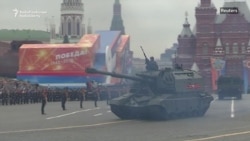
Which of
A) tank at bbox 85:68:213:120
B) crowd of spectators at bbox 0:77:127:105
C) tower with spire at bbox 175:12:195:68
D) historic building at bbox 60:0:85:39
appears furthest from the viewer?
historic building at bbox 60:0:85:39

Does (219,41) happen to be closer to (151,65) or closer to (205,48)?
(205,48)

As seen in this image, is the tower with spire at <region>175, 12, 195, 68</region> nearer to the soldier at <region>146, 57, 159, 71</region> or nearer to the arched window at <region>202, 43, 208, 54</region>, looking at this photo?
the arched window at <region>202, 43, 208, 54</region>

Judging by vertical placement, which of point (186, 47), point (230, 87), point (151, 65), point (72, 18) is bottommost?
point (230, 87)

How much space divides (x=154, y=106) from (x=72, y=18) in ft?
321

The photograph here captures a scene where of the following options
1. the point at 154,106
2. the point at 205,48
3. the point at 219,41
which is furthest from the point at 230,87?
the point at 219,41

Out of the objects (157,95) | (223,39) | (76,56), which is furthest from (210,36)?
(157,95)

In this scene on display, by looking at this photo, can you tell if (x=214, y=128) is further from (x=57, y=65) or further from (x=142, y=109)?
(x=57, y=65)

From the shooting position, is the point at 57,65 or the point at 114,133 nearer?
the point at 114,133

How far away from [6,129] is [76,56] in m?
47.1

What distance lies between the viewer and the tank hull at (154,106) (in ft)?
73.0

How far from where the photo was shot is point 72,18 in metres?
118

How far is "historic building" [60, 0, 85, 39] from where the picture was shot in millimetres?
115106

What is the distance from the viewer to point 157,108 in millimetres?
22203

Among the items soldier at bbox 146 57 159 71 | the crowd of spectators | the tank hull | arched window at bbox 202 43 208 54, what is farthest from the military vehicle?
arched window at bbox 202 43 208 54
